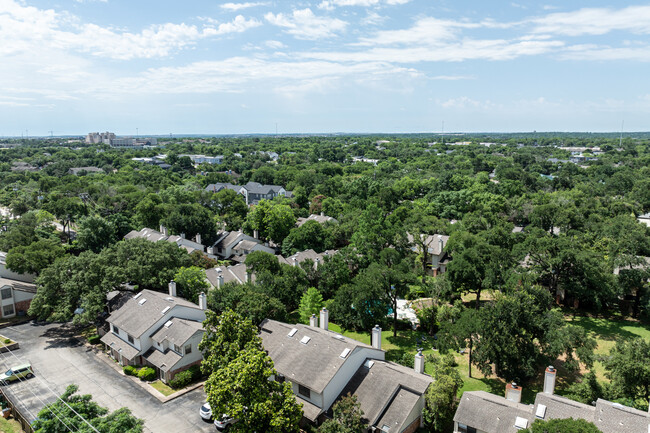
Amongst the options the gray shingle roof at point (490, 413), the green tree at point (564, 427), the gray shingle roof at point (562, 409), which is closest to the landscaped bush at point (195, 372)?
the gray shingle roof at point (490, 413)

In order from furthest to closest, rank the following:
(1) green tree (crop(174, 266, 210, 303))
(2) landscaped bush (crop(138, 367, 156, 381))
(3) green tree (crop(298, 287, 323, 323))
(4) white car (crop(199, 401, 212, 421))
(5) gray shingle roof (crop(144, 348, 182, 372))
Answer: (1) green tree (crop(174, 266, 210, 303)) < (3) green tree (crop(298, 287, 323, 323)) < (2) landscaped bush (crop(138, 367, 156, 381)) < (5) gray shingle roof (crop(144, 348, 182, 372)) < (4) white car (crop(199, 401, 212, 421))

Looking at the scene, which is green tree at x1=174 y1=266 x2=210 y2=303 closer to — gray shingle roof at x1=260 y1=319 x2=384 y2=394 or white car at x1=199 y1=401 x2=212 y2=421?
gray shingle roof at x1=260 y1=319 x2=384 y2=394

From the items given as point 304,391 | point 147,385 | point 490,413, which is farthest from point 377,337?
point 147,385

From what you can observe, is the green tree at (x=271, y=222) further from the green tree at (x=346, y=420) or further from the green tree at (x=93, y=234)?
the green tree at (x=346, y=420)

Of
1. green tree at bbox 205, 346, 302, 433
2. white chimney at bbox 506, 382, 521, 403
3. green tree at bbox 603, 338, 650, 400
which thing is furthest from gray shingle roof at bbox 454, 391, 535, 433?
green tree at bbox 205, 346, 302, 433

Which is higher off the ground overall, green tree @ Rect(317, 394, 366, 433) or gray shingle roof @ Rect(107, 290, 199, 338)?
gray shingle roof @ Rect(107, 290, 199, 338)

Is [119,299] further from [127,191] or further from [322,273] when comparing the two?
[127,191]

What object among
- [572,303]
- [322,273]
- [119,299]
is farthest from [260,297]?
[572,303]
